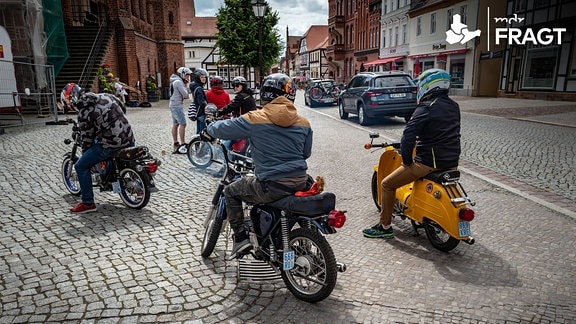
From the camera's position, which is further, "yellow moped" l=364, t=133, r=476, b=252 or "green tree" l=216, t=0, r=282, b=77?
"green tree" l=216, t=0, r=282, b=77

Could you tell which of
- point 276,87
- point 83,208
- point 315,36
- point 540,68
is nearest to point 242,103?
point 83,208

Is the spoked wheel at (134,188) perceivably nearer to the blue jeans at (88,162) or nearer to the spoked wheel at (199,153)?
the blue jeans at (88,162)

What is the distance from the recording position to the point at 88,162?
17.7 feet

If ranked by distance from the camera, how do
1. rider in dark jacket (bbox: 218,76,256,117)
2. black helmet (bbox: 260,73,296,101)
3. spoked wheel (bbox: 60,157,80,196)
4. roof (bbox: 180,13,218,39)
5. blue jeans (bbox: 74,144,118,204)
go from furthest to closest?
roof (bbox: 180,13,218,39) → rider in dark jacket (bbox: 218,76,256,117) → spoked wheel (bbox: 60,157,80,196) → blue jeans (bbox: 74,144,118,204) → black helmet (bbox: 260,73,296,101)

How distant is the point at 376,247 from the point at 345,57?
6094cm

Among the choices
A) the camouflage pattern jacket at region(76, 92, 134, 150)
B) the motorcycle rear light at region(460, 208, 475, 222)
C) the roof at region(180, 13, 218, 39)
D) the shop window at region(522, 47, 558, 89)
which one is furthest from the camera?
the roof at region(180, 13, 218, 39)

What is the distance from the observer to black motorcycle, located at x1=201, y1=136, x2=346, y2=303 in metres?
3.05

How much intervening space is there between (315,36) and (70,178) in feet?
315

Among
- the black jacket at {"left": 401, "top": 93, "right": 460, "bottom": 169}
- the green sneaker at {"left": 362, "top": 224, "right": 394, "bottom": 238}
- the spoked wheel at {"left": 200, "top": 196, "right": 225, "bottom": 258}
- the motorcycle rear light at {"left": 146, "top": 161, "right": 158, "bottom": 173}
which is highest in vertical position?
the black jacket at {"left": 401, "top": 93, "right": 460, "bottom": 169}

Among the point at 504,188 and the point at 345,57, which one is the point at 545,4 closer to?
the point at 504,188

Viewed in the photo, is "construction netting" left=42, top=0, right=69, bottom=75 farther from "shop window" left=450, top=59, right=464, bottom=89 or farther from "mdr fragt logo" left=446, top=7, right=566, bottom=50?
"shop window" left=450, top=59, right=464, bottom=89

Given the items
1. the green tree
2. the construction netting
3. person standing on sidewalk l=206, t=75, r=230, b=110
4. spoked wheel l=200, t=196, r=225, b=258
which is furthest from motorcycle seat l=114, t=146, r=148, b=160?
the green tree

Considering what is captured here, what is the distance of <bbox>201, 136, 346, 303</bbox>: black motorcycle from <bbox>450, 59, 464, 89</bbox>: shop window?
31717 millimetres

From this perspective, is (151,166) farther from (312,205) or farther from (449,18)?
(449,18)
